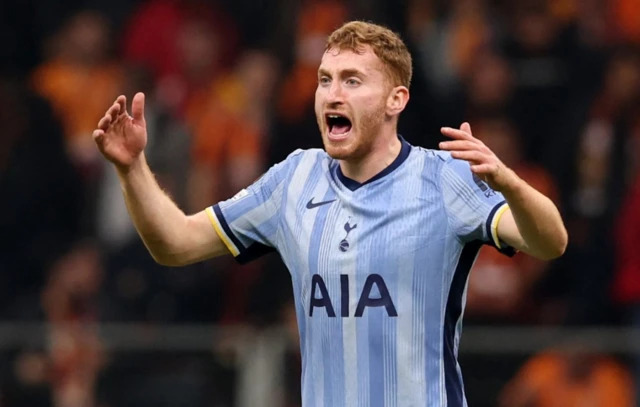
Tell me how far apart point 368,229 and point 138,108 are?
3.20ft

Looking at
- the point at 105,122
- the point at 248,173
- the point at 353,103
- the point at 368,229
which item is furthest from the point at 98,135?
the point at 248,173

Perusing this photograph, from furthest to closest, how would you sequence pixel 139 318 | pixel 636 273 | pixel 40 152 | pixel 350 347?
pixel 40 152, pixel 139 318, pixel 636 273, pixel 350 347

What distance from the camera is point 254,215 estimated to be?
647cm

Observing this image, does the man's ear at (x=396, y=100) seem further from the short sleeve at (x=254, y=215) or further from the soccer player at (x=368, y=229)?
the short sleeve at (x=254, y=215)

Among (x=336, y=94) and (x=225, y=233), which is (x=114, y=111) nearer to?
(x=225, y=233)

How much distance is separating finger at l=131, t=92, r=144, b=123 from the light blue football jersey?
717 millimetres

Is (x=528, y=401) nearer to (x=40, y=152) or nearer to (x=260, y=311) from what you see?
(x=260, y=311)

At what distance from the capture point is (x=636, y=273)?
34.9ft

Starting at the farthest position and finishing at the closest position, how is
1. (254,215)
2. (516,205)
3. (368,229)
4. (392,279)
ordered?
(254,215)
(368,229)
(392,279)
(516,205)

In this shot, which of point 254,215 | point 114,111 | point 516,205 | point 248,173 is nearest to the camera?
point 516,205

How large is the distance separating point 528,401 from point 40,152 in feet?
13.4

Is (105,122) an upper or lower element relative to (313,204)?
upper

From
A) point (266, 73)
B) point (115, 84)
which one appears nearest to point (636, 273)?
point (266, 73)

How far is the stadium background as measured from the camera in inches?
429
